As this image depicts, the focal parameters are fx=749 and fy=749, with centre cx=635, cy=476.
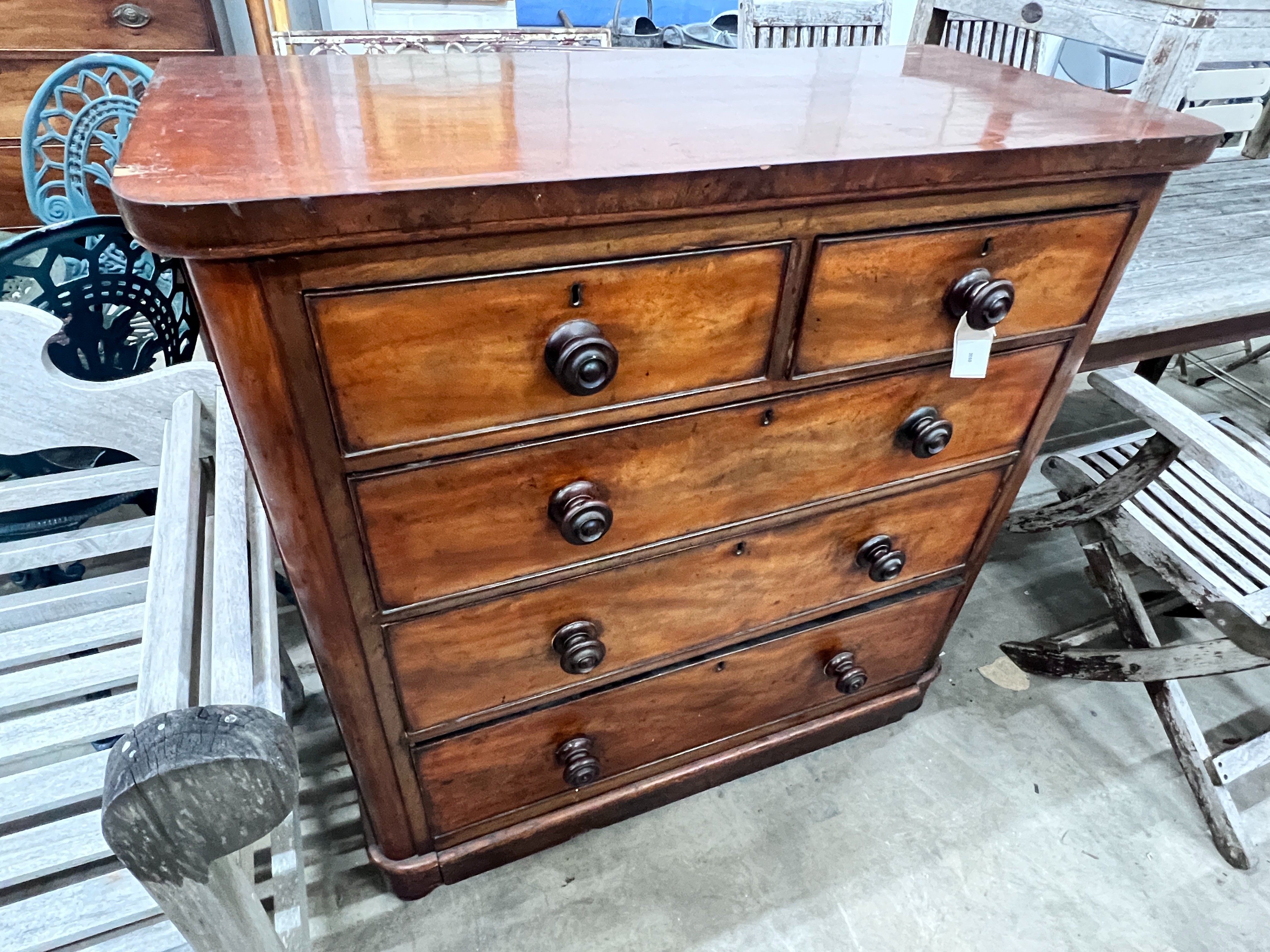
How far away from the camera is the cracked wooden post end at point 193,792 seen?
0.58 metres

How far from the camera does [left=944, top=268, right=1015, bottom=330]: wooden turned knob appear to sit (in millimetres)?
941

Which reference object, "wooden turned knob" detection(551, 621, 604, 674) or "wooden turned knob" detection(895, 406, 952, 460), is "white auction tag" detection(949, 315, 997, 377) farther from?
"wooden turned knob" detection(551, 621, 604, 674)

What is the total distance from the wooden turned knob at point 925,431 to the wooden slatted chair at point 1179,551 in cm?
68

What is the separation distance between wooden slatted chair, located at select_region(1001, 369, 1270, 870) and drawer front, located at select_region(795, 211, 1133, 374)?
1.99 feet

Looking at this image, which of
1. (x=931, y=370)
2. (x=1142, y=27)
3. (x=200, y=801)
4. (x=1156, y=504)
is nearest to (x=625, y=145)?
(x=931, y=370)

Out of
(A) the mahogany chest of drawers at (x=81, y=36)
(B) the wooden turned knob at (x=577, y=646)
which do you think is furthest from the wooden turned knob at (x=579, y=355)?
(A) the mahogany chest of drawers at (x=81, y=36)

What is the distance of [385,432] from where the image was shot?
77 centimetres

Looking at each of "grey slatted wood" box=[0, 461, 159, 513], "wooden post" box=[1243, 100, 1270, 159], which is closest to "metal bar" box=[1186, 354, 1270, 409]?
"wooden post" box=[1243, 100, 1270, 159]

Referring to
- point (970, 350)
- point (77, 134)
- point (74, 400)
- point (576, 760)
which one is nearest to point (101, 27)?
point (77, 134)

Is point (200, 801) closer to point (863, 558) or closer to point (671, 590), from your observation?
point (671, 590)

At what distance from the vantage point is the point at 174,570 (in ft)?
2.93

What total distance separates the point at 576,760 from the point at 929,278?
902 mm

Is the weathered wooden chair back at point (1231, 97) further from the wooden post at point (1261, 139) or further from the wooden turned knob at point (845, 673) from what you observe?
the wooden turned knob at point (845, 673)

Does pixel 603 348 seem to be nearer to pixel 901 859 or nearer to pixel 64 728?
pixel 64 728
